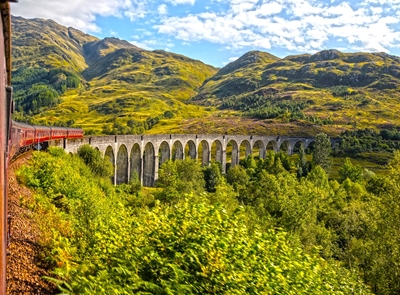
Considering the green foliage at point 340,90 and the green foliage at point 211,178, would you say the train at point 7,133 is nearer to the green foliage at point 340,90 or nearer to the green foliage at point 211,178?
the green foliage at point 211,178

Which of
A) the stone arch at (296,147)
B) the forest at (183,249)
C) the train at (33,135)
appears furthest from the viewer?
the stone arch at (296,147)

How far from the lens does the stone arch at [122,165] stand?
187ft

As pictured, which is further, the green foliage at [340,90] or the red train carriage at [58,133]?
the green foliage at [340,90]

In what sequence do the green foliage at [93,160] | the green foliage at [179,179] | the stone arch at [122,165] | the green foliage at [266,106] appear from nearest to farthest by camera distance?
the green foliage at [93,160], the green foliage at [179,179], the stone arch at [122,165], the green foliage at [266,106]

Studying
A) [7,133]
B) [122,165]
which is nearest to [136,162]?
[122,165]

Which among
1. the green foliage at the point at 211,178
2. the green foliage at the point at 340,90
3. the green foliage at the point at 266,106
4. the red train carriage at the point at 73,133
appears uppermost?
the green foliage at the point at 340,90

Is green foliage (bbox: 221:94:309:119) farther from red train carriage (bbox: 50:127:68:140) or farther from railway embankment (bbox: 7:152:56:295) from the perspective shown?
railway embankment (bbox: 7:152:56:295)

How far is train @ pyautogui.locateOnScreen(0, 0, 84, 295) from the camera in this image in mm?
3512

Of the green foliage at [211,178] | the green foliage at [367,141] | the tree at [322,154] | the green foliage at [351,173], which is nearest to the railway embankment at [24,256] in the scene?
the green foliage at [211,178]

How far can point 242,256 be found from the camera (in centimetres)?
843

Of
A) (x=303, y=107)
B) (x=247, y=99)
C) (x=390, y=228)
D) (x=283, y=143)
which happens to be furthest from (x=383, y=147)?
(x=247, y=99)

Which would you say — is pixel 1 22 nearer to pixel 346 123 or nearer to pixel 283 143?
pixel 283 143

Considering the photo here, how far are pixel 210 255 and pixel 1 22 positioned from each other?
626cm

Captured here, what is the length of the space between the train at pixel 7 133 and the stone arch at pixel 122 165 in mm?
9763
